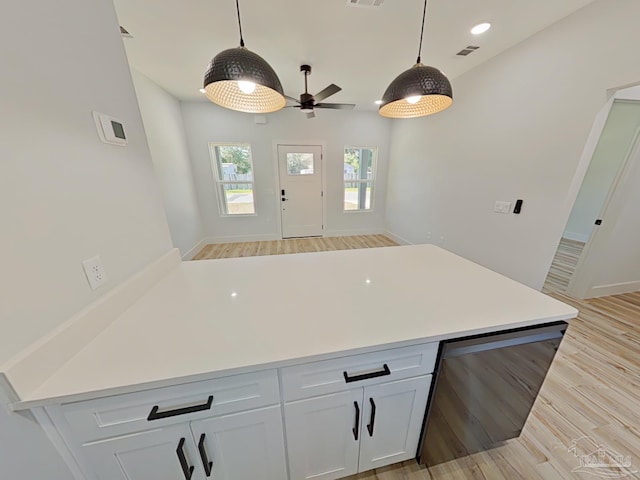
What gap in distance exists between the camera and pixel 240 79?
2.98ft

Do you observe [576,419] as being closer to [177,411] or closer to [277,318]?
[277,318]

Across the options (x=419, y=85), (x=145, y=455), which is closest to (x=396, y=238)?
(x=419, y=85)

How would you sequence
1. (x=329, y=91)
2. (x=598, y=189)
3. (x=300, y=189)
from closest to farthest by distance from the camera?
(x=329, y=91), (x=598, y=189), (x=300, y=189)

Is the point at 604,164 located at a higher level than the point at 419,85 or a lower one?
lower

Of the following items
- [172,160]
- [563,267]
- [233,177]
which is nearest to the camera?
[563,267]

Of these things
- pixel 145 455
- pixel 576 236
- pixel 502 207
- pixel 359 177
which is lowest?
pixel 576 236

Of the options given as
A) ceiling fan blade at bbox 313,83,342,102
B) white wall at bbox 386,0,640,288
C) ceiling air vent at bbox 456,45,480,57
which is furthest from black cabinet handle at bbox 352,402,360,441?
ceiling air vent at bbox 456,45,480,57

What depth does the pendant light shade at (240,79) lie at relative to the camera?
914 millimetres

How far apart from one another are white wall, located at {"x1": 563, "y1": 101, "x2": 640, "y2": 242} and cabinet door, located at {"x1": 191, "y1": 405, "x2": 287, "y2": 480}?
4.75 metres

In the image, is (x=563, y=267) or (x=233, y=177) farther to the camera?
(x=233, y=177)

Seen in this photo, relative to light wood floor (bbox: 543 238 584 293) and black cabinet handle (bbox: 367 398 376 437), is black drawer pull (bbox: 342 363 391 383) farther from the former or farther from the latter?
light wood floor (bbox: 543 238 584 293)

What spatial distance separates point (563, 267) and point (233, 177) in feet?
18.7

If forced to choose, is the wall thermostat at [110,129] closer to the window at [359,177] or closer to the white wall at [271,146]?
the white wall at [271,146]

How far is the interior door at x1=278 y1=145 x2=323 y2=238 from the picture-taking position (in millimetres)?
4453
